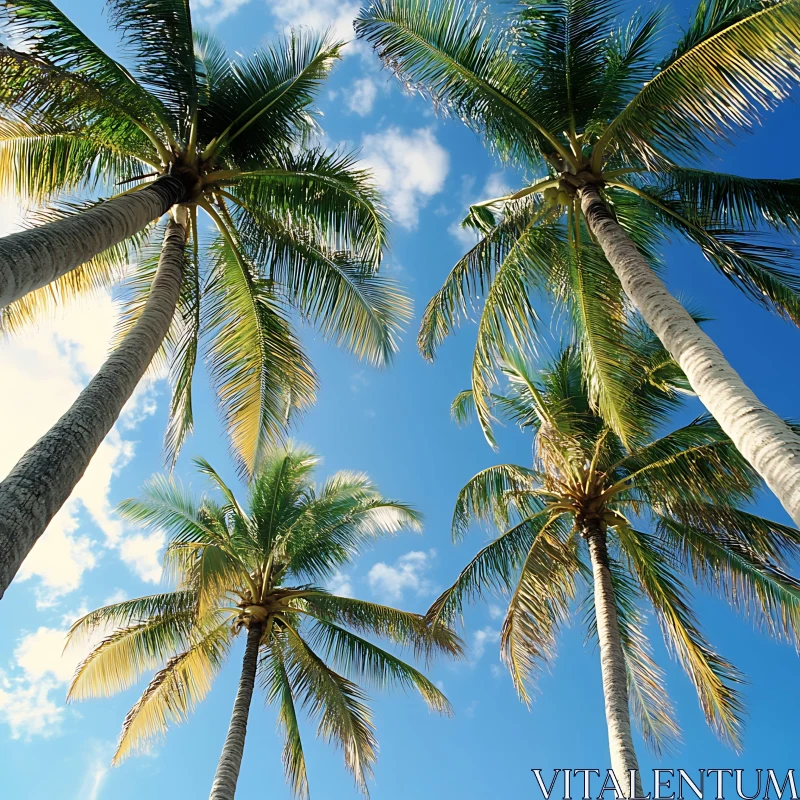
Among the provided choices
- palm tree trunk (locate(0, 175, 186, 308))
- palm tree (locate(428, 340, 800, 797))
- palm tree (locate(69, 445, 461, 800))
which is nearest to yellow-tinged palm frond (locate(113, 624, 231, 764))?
palm tree (locate(69, 445, 461, 800))

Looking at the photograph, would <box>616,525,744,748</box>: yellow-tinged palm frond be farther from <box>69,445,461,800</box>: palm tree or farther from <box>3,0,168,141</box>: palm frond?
<box>3,0,168,141</box>: palm frond

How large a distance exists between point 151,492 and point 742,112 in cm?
1065

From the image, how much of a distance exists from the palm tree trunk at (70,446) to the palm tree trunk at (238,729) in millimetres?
6560

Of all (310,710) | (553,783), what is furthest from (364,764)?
(553,783)

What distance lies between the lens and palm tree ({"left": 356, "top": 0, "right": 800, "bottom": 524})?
641 centimetres

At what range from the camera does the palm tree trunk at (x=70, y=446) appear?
12.9 feet

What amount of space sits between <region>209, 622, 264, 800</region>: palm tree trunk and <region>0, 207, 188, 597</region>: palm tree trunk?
21.5 ft

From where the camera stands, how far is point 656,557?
11.1 metres

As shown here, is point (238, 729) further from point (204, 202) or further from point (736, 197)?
point (736, 197)

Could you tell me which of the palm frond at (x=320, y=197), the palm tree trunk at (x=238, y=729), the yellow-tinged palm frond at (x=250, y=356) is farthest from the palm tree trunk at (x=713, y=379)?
the palm tree trunk at (x=238, y=729)

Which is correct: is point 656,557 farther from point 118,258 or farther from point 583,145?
point 118,258

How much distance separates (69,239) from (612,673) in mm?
8116

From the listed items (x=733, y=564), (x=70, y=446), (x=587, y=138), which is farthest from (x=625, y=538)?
(x=70, y=446)

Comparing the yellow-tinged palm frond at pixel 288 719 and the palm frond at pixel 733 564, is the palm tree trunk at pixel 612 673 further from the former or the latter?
the yellow-tinged palm frond at pixel 288 719
